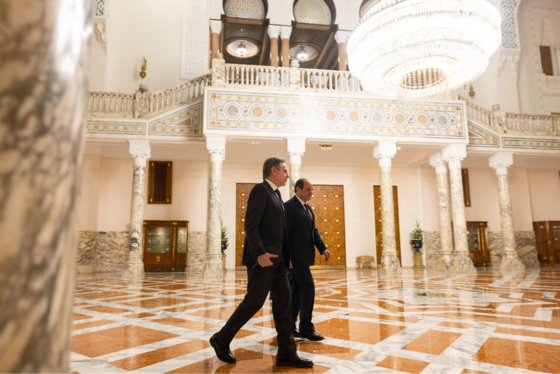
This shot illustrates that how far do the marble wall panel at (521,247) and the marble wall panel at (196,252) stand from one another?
10550 mm

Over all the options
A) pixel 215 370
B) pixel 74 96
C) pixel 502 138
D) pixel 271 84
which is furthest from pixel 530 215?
pixel 74 96

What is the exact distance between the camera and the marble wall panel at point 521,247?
14219 mm

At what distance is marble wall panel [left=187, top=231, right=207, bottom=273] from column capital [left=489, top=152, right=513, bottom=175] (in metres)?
10.0

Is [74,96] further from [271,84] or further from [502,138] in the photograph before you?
[502,138]

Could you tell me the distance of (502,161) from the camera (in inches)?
491

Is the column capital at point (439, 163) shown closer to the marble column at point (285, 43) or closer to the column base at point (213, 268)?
the marble column at point (285, 43)

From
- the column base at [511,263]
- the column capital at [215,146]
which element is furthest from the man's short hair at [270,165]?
the column base at [511,263]

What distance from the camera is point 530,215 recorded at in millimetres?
14898

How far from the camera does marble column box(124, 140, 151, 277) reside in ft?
34.4

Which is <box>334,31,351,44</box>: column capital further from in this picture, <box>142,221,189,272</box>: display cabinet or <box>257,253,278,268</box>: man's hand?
<box>257,253,278,268</box>: man's hand

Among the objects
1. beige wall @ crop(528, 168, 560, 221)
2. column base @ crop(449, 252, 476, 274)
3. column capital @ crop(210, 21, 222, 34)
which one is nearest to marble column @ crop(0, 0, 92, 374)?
column base @ crop(449, 252, 476, 274)

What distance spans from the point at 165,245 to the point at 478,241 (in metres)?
11.3

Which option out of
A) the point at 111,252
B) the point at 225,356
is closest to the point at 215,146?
the point at 111,252

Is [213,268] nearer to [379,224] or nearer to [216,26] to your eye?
[379,224]
